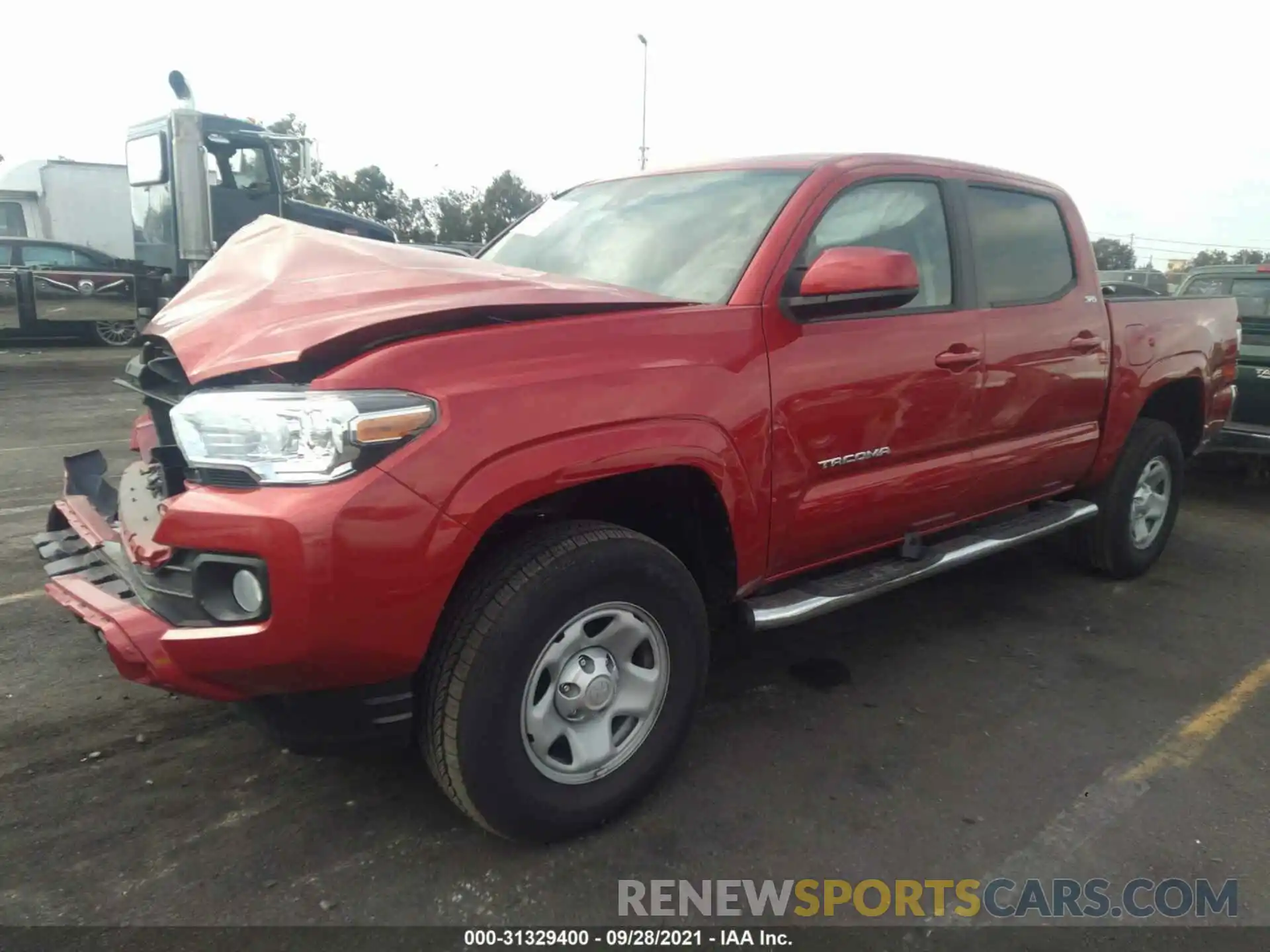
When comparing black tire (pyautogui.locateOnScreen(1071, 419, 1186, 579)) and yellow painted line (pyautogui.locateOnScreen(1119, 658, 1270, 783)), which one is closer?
yellow painted line (pyautogui.locateOnScreen(1119, 658, 1270, 783))

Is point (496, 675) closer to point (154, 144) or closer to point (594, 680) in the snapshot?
point (594, 680)

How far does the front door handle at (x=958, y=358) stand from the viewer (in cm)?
339

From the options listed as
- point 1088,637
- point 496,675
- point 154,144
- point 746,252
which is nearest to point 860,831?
point 496,675

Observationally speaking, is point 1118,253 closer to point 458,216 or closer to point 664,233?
point 458,216

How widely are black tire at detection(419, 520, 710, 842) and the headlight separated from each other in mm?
458

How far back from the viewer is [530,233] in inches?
154

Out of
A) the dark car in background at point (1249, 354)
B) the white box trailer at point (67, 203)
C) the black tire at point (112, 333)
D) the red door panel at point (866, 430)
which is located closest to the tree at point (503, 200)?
the white box trailer at point (67, 203)

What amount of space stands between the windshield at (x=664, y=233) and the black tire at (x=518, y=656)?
0.92 meters

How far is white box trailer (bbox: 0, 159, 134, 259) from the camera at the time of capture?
17.0m

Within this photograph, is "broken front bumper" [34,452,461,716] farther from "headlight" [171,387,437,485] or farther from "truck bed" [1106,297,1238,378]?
"truck bed" [1106,297,1238,378]

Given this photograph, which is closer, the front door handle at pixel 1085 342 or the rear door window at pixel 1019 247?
the rear door window at pixel 1019 247

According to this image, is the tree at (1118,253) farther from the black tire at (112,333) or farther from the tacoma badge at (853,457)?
the tacoma badge at (853,457)

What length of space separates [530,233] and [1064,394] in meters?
2.36

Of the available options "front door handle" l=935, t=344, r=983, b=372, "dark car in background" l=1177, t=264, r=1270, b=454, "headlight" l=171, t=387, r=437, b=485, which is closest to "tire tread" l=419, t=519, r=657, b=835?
"headlight" l=171, t=387, r=437, b=485
